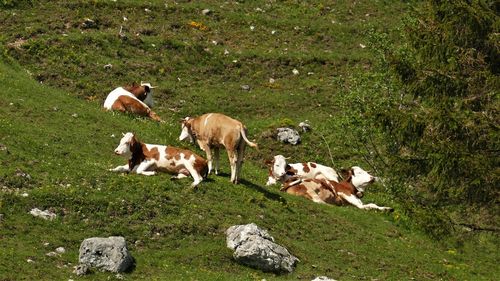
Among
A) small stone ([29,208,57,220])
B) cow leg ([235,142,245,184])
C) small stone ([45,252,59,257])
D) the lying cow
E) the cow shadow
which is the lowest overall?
the lying cow

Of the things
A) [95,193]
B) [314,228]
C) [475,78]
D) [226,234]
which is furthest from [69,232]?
[475,78]

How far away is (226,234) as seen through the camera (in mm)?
21594

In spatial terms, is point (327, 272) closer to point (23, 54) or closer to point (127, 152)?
point (127, 152)

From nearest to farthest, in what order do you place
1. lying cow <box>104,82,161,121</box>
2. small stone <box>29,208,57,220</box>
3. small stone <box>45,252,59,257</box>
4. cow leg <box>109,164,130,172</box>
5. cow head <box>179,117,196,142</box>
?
small stone <box>45,252,59,257</box> → small stone <box>29,208,57,220</box> → cow leg <box>109,164,130,172</box> → cow head <box>179,117,196,142</box> → lying cow <box>104,82,161,121</box>

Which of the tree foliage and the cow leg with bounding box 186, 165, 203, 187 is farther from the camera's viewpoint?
the cow leg with bounding box 186, 165, 203, 187

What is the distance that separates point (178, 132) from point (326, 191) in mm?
6252

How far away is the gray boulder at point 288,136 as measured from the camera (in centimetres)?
3569

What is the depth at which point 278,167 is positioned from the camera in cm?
3108

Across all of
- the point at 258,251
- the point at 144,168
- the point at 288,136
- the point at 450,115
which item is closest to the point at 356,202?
the point at 288,136

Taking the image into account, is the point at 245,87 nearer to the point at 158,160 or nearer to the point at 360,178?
the point at 360,178

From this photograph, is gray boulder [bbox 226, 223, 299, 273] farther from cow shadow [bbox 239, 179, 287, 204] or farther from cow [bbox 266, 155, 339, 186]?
cow [bbox 266, 155, 339, 186]

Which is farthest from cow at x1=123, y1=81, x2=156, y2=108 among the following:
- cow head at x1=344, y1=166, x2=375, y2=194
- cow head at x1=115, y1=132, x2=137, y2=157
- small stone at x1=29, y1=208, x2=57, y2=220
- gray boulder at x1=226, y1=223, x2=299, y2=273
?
gray boulder at x1=226, y1=223, x2=299, y2=273

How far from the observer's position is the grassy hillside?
20.4m

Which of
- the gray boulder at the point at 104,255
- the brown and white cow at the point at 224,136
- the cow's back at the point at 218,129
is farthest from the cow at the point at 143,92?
the gray boulder at the point at 104,255
